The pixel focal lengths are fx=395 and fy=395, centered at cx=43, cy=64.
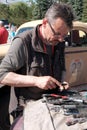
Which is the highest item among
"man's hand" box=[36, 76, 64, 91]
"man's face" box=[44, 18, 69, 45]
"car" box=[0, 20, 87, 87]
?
"man's face" box=[44, 18, 69, 45]

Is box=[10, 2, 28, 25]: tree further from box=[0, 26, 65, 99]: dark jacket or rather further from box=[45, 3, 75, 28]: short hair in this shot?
box=[45, 3, 75, 28]: short hair

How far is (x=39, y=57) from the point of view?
9.73 ft

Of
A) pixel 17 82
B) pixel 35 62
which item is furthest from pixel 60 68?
pixel 17 82

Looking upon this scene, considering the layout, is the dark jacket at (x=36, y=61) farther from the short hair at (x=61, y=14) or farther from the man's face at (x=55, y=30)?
the short hair at (x=61, y=14)

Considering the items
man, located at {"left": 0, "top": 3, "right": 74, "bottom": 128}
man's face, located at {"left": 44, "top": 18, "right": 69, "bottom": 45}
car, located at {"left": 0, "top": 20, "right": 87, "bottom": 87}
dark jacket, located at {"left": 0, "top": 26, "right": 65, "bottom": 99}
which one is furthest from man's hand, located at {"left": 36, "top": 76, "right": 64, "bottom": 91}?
car, located at {"left": 0, "top": 20, "right": 87, "bottom": 87}

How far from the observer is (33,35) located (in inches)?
116

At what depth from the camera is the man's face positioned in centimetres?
278

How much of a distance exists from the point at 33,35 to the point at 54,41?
164 mm

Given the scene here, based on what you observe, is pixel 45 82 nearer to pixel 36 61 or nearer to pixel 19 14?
pixel 36 61

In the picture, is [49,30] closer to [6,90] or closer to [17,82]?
[17,82]

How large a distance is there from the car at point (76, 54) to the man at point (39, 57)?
15.8ft

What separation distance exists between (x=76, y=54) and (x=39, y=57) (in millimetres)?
5344

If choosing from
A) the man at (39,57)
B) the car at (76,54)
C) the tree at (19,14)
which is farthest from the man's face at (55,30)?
the tree at (19,14)

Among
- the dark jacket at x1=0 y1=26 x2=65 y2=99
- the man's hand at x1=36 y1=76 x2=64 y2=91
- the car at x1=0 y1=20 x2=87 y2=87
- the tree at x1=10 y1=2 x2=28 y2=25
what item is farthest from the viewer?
the tree at x1=10 y1=2 x2=28 y2=25
